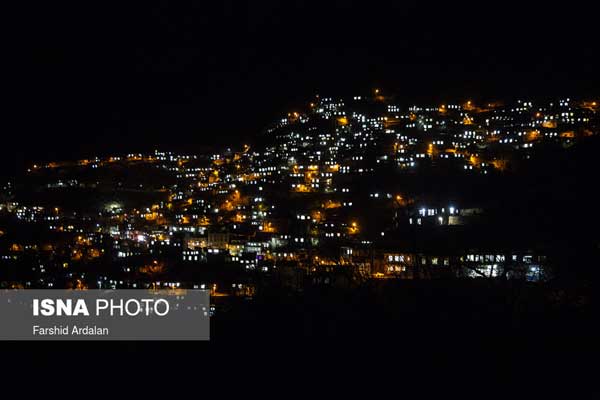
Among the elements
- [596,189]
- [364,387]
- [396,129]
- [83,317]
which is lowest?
[364,387]

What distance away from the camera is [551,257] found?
8477mm

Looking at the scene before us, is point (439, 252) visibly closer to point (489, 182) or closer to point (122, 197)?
point (489, 182)

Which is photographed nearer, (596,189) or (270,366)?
(270,366)

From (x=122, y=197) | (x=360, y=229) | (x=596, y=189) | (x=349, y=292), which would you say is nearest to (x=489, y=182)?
(x=360, y=229)

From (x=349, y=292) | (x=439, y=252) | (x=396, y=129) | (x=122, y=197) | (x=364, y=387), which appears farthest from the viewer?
(x=122, y=197)

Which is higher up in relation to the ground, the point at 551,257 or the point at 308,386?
the point at 551,257

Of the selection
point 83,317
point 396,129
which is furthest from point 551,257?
point 396,129

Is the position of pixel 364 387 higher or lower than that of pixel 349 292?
lower

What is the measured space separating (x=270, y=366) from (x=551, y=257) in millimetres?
5962

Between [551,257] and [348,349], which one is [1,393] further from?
[551,257]

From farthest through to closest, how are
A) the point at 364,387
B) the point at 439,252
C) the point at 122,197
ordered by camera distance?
the point at 122,197 < the point at 439,252 < the point at 364,387

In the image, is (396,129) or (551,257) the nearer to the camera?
(551,257)

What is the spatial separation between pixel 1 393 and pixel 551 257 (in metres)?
7.57

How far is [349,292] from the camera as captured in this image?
6465 mm
